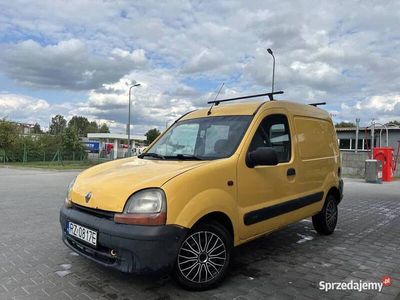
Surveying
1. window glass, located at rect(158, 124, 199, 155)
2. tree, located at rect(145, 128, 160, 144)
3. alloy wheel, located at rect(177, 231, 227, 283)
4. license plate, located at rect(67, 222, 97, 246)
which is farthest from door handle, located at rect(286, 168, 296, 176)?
tree, located at rect(145, 128, 160, 144)

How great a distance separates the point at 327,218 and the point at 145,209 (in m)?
3.95

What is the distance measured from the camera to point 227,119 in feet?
16.0

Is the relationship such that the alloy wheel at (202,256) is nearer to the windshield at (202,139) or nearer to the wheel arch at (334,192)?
the windshield at (202,139)

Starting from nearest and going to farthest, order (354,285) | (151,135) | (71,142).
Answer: (354,285), (71,142), (151,135)

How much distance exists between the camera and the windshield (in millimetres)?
4457

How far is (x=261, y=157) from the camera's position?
4199 millimetres

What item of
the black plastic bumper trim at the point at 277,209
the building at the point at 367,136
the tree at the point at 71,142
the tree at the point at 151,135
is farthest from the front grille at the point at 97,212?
the tree at the point at 151,135

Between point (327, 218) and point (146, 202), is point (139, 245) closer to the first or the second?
point (146, 202)

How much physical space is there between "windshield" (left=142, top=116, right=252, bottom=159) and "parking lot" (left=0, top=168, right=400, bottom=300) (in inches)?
56.4

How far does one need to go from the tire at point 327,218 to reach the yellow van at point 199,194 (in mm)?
653

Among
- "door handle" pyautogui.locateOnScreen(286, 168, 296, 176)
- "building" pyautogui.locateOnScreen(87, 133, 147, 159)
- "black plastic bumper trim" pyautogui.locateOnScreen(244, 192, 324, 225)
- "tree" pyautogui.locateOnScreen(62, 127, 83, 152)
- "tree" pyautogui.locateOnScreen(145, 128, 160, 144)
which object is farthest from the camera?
"tree" pyautogui.locateOnScreen(145, 128, 160, 144)

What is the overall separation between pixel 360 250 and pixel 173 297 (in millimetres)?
3228

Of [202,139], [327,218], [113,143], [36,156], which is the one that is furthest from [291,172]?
[113,143]

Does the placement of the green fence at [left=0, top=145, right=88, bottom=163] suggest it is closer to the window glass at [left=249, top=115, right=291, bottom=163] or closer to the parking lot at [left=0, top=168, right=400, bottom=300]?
the parking lot at [left=0, top=168, right=400, bottom=300]
